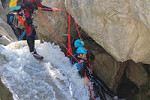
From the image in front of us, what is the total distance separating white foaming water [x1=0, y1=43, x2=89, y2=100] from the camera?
3.29m

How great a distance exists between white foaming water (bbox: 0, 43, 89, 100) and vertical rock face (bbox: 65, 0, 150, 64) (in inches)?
51.9

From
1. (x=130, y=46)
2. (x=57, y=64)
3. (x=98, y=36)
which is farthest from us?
(x=57, y=64)

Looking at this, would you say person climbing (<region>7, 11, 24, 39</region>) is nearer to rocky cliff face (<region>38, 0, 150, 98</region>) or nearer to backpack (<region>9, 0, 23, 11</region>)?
backpack (<region>9, 0, 23, 11</region>)

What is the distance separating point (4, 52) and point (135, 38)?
3154 millimetres

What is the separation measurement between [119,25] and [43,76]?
2.06 m

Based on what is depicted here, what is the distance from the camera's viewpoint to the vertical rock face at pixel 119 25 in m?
2.80

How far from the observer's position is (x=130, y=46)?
10.2 ft

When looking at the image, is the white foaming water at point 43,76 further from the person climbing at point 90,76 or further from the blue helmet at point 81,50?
the blue helmet at point 81,50

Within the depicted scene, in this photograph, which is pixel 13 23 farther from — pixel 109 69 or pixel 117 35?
pixel 117 35

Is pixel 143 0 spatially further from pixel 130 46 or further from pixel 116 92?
pixel 116 92

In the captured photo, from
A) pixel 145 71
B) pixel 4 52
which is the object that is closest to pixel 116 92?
pixel 145 71

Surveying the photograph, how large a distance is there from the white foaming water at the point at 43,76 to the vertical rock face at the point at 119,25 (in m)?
1.32

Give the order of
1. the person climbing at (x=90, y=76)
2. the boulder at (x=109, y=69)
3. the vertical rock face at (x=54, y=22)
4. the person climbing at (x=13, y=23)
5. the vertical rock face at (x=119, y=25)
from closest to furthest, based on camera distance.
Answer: the vertical rock face at (x=119, y=25), the person climbing at (x=90, y=76), the boulder at (x=109, y=69), the vertical rock face at (x=54, y=22), the person climbing at (x=13, y=23)

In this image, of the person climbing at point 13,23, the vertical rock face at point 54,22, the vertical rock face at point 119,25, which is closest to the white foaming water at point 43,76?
the vertical rock face at point 54,22
